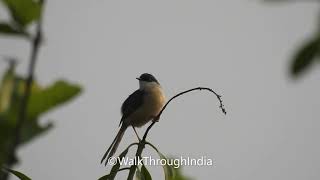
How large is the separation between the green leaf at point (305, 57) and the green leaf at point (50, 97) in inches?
38.9

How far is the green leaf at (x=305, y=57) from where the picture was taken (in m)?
0.69

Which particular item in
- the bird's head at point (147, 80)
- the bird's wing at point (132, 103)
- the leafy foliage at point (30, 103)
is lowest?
the leafy foliage at point (30, 103)

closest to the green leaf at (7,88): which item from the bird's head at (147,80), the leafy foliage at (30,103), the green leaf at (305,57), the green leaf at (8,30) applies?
the leafy foliage at (30,103)

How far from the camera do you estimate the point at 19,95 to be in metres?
1.42

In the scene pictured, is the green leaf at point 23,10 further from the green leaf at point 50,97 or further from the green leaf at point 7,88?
the green leaf at point 50,97

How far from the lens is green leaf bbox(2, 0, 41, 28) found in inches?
50.9

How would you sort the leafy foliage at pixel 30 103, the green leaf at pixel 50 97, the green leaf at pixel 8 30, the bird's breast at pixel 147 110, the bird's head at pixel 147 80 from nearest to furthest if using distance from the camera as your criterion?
the green leaf at pixel 8 30
the leafy foliage at pixel 30 103
the green leaf at pixel 50 97
the bird's breast at pixel 147 110
the bird's head at pixel 147 80

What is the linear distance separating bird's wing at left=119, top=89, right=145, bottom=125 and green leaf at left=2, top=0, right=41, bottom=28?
663cm

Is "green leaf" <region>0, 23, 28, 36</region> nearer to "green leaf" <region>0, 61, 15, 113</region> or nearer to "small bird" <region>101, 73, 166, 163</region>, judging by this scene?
"green leaf" <region>0, 61, 15, 113</region>

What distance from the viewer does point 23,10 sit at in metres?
1.34

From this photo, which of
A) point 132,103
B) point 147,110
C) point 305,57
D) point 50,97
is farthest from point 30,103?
point 132,103

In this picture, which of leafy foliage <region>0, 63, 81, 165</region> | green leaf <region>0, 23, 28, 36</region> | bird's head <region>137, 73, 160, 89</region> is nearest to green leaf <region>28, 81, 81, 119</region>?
leafy foliage <region>0, 63, 81, 165</region>

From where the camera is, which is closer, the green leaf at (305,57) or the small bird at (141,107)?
the green leaf at (305,57)

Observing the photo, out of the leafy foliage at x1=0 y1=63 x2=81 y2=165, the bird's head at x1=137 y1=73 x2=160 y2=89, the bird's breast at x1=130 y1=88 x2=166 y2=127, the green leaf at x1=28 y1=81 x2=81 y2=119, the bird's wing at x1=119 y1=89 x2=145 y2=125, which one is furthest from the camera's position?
the bird's head at x1=137 y1=73 x2=160 y2=89
